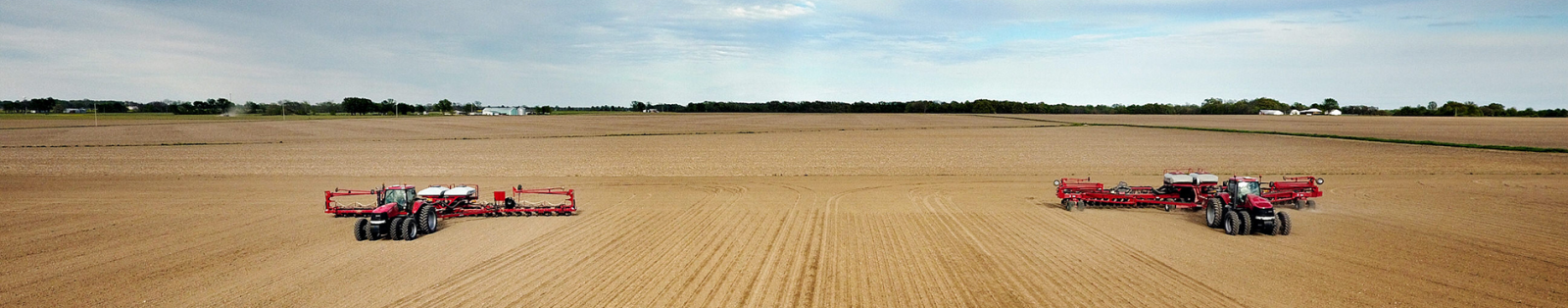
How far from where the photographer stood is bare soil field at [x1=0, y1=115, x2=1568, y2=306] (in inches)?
456

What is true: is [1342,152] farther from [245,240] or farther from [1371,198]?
[245,240]

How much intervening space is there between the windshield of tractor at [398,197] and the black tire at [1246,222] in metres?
19.5

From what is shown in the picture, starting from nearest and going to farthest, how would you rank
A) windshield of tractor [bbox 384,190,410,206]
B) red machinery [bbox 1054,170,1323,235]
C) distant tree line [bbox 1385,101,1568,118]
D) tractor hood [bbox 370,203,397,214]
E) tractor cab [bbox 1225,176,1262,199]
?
tractor hood [bbox 370,203,397,214] → windshield of tractor [bbox 384,190,410,206] → tractor cab [bbox 1225,176,1262,199] → red machinery [bbox 1054,170,1323,235] → distant tree line [bbox 1385,101,1568,118]

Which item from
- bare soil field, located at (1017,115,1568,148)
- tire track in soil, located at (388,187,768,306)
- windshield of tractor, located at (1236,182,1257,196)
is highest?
bare soil field, located at (1017,115,1568,148)

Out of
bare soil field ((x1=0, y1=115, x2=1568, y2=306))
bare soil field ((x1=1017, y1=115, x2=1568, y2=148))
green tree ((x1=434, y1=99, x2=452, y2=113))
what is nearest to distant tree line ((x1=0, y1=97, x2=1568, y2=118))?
green tree ((x1=434, y1=99, x2=452, y2=113))

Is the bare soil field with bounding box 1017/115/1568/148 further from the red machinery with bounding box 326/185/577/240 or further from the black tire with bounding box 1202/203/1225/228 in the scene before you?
the red machinery with bounding box 326/185/577/240

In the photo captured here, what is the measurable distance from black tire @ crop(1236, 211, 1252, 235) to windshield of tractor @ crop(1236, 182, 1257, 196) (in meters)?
1.42

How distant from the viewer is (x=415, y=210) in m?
17.3

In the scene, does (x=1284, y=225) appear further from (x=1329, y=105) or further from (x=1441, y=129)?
(x=1329, y=105)

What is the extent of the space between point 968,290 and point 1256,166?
31151mm


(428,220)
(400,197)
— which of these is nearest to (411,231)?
(428,220)

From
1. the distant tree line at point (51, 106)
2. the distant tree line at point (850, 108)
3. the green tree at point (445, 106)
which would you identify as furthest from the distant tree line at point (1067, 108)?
the distant tree line at point (51, 106)

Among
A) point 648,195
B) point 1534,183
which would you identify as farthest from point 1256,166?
point 648,195

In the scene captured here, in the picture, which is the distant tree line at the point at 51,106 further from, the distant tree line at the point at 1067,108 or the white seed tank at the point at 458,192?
the white seed tank at the point at 458,192
